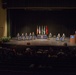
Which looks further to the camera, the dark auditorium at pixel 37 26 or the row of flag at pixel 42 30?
the row of flag at pixel 42 30

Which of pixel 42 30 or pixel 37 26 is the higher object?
pixel 37 26

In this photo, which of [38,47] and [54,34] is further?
[54,34]

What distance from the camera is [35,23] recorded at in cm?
1962

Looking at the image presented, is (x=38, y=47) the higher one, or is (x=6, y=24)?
(x=6, y=24)

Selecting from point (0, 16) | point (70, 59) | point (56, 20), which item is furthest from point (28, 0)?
point (70, 59)

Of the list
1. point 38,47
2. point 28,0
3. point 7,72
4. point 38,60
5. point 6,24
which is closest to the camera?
point 7,72

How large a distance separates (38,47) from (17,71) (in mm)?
7280

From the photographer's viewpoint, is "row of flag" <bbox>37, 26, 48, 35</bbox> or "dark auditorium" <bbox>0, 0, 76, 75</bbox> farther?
"row of flag" <bbox>37, 26, 48, 35</bbox>

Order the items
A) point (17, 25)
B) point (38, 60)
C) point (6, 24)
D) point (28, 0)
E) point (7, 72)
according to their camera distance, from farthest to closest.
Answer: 1. point (17, 25)
2. point (6, 24)
3. point (28, 0)
4. point (38, 60)
5. point (7, 72)

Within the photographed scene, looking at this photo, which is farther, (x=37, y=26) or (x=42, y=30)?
(x=37, y=26)

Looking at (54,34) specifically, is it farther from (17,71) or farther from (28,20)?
(17,71)

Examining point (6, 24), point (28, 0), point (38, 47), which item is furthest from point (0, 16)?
point (38, 47)

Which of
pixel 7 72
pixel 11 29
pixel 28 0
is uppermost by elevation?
pixel 28 0

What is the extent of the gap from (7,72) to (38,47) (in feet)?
24.0
